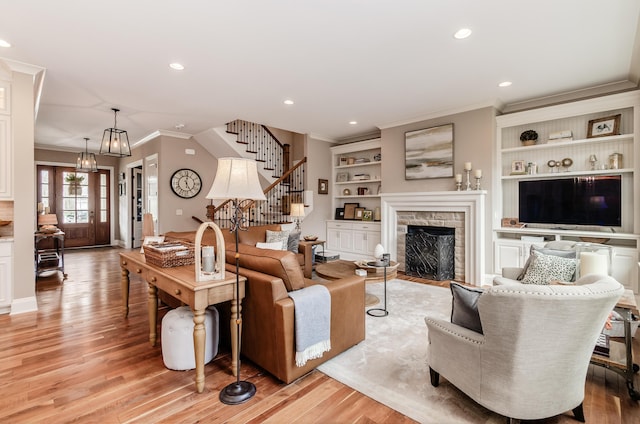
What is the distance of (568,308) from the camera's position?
148 centimetres

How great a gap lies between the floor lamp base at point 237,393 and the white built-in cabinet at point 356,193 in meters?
4.57

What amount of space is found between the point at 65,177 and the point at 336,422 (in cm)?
998

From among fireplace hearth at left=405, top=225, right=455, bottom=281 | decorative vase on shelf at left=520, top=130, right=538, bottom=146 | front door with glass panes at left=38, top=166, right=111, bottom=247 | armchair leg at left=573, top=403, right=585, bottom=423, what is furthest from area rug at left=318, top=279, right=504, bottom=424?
front door with glass panes at left=38, top=166, right=111, bottom=247

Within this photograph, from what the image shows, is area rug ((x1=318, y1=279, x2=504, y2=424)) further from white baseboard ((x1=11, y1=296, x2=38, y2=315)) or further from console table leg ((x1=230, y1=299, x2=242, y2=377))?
white baseboard ((x1=11, y1=296, x2=38, y2=315))

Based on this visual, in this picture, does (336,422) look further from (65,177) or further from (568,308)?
(65,177)

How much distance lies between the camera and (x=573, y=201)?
4.23 meters

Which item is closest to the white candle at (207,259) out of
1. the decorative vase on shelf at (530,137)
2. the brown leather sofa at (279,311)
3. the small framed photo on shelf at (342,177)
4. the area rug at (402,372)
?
the brown leather sofa at (279,311)

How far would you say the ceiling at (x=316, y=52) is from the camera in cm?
249

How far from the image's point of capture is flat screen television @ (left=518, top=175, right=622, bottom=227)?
13.0 ft

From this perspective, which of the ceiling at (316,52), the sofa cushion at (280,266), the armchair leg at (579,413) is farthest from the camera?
the ceiling at (316,52)

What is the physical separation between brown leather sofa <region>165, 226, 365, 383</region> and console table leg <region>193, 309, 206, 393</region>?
0.38 metres

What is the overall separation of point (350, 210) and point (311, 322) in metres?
5.06

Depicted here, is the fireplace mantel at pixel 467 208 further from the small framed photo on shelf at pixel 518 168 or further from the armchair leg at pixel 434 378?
the armchair leg at pixel 434 378

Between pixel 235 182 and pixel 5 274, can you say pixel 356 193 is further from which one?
pixel 5 274
